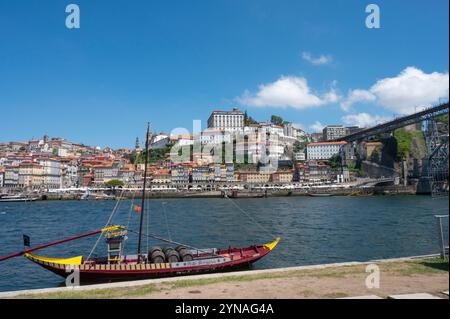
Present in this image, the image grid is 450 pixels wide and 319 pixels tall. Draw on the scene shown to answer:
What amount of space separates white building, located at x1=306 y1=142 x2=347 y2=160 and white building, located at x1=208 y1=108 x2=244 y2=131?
2762 centimetres

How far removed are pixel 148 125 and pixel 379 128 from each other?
332 ft

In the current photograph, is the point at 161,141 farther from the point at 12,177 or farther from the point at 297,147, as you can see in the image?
the point at 12,177

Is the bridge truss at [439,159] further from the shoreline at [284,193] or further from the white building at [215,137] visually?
the white building at [215,137]

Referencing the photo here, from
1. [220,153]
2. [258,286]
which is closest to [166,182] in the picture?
→ [220,153]

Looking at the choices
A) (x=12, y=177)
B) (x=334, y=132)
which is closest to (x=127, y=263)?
(x=12, y=177)

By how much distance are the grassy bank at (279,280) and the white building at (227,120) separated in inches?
4950

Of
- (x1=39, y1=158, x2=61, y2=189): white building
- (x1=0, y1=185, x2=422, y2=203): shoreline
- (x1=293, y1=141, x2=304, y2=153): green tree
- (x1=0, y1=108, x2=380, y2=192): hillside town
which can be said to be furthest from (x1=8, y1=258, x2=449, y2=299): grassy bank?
(x1=293, y1=141, x2=304, y2=153): green tree

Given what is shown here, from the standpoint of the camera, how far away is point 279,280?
28.1 feet

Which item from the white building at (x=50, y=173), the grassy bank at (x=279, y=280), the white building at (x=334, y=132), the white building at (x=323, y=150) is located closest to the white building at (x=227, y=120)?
the white building at (x=323, y=150)

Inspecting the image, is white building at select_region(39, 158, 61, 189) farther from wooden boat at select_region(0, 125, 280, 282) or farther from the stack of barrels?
the stack of barrels

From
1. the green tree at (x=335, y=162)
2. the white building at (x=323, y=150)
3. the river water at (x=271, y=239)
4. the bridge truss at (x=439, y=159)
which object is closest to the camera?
the river water at (x=271, y=239)

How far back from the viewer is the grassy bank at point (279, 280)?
7758 mm

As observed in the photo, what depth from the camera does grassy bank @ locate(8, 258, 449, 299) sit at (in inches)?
305

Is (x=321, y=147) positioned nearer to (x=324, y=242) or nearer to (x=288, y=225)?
(x=288, y=225)
